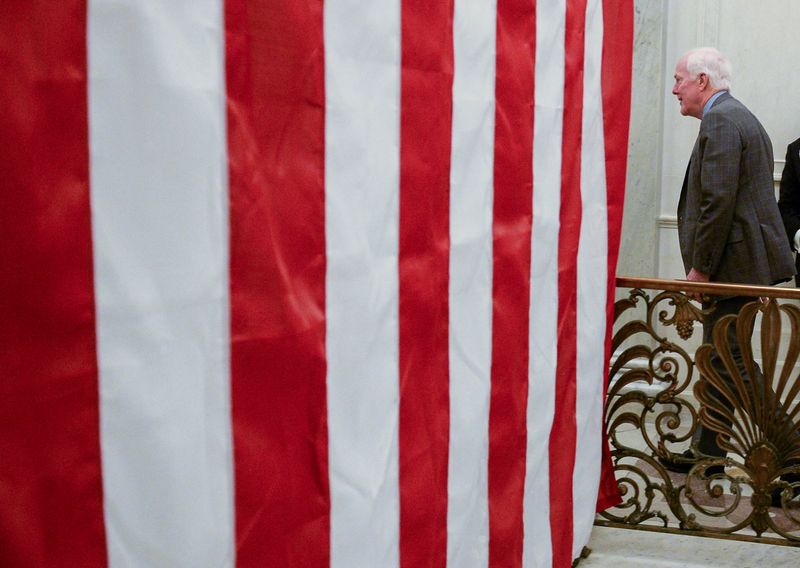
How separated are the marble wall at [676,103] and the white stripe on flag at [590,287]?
2.26 m

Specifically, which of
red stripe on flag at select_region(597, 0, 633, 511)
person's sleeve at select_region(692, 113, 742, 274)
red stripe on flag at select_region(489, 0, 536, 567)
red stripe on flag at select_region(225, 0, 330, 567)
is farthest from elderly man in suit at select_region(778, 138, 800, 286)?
red stripe on flag at select_region(225, 0, 330, 567)

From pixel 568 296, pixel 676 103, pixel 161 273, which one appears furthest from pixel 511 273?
pixel 676 103

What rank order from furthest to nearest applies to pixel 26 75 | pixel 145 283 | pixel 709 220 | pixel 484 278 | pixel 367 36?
pixel 709 220 < pixel 484 278 < pixel 367 36 < pixel 145 283 < pixel 26 75

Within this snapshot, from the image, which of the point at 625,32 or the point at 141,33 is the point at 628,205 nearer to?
the point at 625,32

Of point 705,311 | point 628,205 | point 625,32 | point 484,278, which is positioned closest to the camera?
point 484,278

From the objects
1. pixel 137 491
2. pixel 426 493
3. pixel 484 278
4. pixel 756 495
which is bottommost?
pixel 756 495

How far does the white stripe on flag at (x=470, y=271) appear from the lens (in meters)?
1.64

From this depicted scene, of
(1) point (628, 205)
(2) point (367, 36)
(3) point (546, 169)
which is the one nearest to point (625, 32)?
(3) point (546, 169)

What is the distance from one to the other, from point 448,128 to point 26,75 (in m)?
0.83

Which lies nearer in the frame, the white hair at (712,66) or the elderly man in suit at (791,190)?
the white hair at (712,66)

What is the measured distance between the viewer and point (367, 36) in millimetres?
1316

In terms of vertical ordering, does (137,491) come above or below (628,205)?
below

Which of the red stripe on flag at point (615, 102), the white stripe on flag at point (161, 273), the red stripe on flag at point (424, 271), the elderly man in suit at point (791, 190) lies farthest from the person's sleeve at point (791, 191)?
the white stripe on flag at point (161, 273)

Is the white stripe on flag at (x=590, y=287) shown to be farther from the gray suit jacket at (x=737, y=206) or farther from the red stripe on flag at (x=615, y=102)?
the gray suit jacket at (x=737, y=206)
